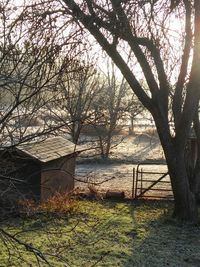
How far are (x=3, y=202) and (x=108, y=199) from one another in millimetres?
10980

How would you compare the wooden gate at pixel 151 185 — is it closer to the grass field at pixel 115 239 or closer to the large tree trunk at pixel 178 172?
the grass field at pixel 115 239

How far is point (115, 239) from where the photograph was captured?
1091 centimetres

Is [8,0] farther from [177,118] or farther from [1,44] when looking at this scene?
[177,118]

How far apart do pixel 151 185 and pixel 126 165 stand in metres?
12.1

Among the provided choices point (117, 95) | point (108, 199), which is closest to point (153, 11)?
point (108, 199)

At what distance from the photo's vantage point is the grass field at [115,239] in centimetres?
920

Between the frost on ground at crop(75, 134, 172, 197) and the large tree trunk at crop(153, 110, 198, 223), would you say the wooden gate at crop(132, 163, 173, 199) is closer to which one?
the frost on ground at crop(75, 134, 172, 197)

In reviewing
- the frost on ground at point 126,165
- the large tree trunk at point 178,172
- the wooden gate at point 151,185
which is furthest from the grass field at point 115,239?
the frost on ground at point 126,165

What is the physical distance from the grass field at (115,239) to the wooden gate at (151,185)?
3.14 feet

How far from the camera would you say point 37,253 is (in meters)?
4.40

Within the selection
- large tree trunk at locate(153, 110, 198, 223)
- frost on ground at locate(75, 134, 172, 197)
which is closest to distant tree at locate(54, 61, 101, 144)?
large tree trunk at locate(153, 110, 198, 223)

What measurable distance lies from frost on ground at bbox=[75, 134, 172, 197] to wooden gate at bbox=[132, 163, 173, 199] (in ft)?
0.66

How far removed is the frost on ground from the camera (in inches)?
775

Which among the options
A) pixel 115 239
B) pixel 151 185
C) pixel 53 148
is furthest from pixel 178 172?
pixel 53 148
